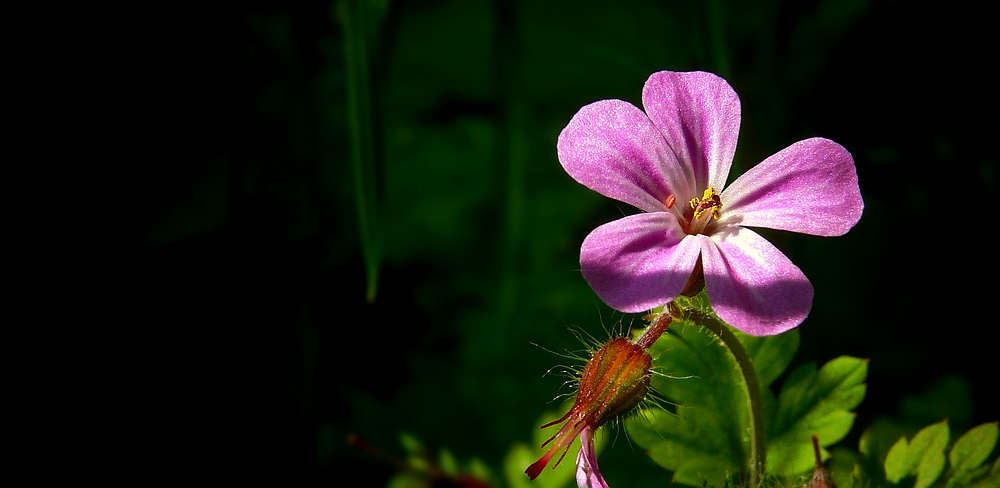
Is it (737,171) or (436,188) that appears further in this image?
(436,188)

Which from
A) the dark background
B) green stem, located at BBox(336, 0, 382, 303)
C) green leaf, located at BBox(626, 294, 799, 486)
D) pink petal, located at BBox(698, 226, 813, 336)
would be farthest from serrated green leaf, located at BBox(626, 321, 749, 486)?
green stem, located at BBox(336, 0, 382, 303)

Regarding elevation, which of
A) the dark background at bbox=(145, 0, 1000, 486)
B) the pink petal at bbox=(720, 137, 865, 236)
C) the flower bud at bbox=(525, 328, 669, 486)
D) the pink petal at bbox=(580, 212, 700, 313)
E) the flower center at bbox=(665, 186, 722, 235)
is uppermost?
the pink petal at bbox=(720, 137, 865, 236)

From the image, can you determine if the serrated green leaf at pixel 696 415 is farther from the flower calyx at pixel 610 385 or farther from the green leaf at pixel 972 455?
the green leaf at pixel 972 455

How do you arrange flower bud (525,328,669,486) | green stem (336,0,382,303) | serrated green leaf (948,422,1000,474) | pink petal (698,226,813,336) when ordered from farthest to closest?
green stem (336,0,382,303), serrated green leaf (948,422,1000,474), flower bud (525,328,669,486), pink petal (698,226,813,336)

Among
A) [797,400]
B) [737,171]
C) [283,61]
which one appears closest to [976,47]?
[737,171]

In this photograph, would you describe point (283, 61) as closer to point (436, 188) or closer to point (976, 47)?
point (436, 188)

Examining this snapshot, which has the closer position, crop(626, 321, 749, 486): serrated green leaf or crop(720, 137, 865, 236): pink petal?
crop(720, 137, 865, 236): pink petal

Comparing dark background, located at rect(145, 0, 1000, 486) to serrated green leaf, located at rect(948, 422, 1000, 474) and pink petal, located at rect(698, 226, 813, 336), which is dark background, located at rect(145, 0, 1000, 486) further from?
pink petal, located at rect(698, 226, 813, 336)

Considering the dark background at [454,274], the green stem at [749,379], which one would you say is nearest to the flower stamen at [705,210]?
the green stem at [749,379]

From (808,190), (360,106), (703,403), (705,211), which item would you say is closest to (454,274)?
(360,106)
